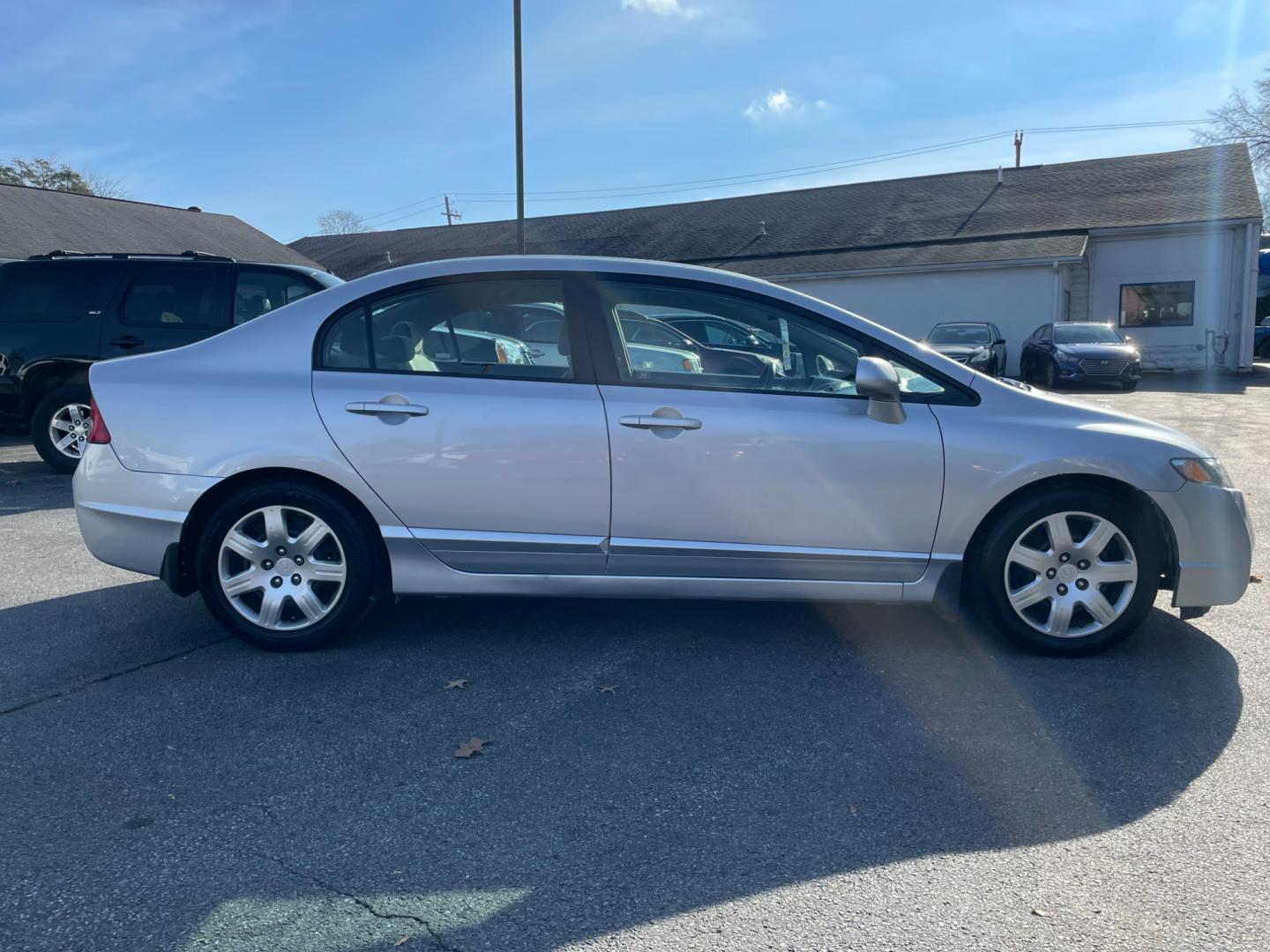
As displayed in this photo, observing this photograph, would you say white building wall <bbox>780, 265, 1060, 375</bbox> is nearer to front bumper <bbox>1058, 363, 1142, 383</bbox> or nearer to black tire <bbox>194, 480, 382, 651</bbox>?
front bumper <bbox>1058, 363, 1142, 383</bbox>

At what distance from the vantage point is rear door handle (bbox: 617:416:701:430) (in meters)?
4.16

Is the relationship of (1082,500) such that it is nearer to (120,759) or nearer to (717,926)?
(717,926)

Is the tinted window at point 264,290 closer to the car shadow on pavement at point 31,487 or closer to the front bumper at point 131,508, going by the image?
the car shadow on pavement at point 31,487

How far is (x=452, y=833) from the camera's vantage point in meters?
2.91

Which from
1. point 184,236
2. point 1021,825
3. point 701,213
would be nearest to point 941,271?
point 701,213

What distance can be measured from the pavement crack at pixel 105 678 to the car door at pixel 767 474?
189cm

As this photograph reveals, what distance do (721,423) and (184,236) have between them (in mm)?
26351

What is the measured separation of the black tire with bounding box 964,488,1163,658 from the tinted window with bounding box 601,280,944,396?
634mm

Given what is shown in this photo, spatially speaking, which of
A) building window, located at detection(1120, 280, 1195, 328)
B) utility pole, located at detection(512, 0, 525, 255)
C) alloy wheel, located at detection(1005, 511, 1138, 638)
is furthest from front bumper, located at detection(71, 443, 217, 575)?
building window, located at detection(1120, 280, 1195, 328)

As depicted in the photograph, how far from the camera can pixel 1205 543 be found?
420cm

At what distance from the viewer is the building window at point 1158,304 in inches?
1001

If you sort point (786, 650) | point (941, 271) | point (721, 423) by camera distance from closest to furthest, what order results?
1. point (721, 423)
2. point (786, 650)
3. point (941, 271)

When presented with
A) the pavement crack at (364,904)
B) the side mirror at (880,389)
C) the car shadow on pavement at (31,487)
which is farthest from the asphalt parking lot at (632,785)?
the car shadow on pavement at (31,487)

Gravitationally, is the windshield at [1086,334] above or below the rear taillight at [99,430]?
above
